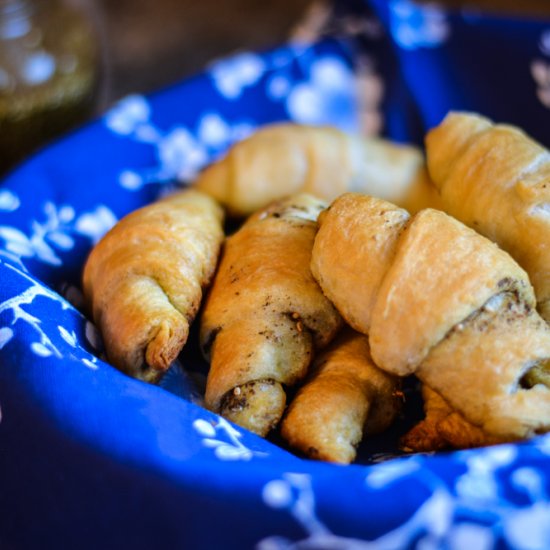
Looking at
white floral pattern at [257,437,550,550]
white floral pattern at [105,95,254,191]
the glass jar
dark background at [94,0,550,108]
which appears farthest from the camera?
dark background at [94,0,550,108]

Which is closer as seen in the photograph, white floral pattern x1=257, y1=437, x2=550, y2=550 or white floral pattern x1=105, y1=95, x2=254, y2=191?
white floral pattern x1=257, y1=437, x2=550, y2=550

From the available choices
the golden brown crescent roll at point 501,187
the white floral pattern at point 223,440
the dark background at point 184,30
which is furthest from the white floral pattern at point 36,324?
the dark background at point 184,30

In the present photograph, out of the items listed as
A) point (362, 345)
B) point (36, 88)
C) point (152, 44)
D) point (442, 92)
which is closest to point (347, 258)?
point (362, 345)

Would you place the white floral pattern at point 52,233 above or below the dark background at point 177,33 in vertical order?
above

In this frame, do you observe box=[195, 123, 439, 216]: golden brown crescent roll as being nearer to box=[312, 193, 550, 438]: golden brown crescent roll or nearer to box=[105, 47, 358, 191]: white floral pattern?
box=[105, 47, 358, 191]: white floral pattern

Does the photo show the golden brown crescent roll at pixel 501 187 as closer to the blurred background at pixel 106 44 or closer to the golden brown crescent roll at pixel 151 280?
the golden brown crescent roll at pixel 151 280

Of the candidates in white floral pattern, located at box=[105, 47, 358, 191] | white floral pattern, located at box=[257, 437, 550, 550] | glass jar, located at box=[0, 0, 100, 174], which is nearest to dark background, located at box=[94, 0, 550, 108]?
glass jar, located at box=[0, 0, 100, 174]

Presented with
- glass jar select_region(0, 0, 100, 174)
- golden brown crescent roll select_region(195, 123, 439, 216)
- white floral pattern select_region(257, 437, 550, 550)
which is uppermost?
white floral pattern select_region(257, 437, 550, 550)
